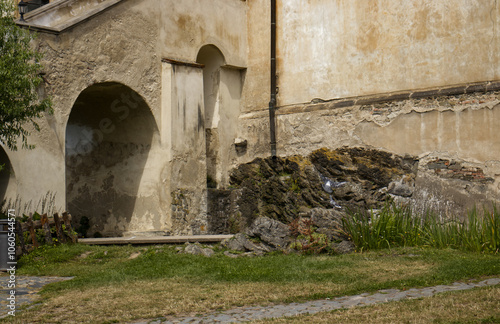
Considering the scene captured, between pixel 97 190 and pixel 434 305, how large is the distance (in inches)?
429

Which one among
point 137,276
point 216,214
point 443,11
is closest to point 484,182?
point 443,11

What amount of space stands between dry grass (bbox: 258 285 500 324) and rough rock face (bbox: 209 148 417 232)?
5159 mm

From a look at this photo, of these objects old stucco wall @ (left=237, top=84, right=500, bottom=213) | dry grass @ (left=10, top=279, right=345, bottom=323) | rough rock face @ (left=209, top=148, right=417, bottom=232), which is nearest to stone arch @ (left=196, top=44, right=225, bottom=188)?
rough rock face @ (left=209, top=148, right=417, bottom=232)

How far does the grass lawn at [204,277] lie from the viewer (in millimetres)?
6750

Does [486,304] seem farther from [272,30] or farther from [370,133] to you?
[272,30]

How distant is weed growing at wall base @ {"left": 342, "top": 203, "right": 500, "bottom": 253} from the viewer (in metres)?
10.1

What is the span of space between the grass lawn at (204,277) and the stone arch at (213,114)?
16.2ft

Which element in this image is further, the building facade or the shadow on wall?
the shadow on wall

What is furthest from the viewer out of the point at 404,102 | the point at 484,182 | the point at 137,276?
the point at 404,102

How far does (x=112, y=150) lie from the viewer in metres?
15.3

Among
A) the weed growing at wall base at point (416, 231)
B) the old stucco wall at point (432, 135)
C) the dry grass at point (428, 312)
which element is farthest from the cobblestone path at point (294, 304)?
the old stucco wall at point (432, 135)

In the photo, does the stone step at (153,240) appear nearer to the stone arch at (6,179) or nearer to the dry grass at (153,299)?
the stone arch at (6,179)

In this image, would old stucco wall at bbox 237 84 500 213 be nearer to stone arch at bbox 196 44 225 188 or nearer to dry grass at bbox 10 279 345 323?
stone arch at bbox 196 44 225 188

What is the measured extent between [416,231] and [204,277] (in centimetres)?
433
